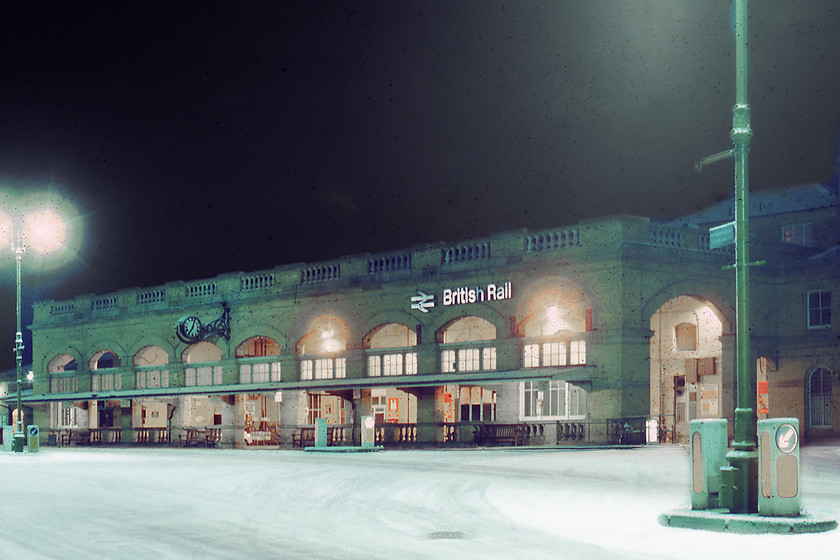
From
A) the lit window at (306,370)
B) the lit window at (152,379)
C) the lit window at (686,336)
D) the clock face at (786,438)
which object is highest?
the lit window at (686,336)

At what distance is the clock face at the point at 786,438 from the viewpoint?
1285cm

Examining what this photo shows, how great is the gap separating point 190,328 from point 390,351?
41.9 ft

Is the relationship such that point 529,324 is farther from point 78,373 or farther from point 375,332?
point 78,373

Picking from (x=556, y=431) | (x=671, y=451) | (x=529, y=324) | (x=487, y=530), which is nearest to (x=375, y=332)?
(x=529, y=324)

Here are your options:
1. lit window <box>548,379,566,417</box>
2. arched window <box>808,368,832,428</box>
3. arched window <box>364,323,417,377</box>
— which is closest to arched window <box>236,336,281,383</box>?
arched window <box>364,323,417,377</box>

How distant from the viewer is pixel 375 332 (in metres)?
46.3

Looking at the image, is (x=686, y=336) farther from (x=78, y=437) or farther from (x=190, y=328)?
(x=78, y=437)

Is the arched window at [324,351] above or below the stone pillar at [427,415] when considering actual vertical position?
above

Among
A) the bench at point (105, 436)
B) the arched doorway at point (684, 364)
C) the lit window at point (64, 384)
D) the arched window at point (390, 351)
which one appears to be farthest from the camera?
the lit window at point (64, 384)

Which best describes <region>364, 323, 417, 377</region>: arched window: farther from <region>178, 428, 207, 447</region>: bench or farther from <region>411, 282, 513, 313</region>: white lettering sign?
<region>178, 428, 207, 447</region>: bench

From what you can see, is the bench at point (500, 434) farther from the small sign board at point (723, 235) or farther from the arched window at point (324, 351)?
the small sign board at point (723, 235)

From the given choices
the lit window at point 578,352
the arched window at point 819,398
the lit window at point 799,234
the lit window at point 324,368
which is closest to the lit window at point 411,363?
the lit window at point 324,368

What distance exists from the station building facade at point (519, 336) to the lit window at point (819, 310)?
0.13ft

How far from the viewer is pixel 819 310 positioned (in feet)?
131
